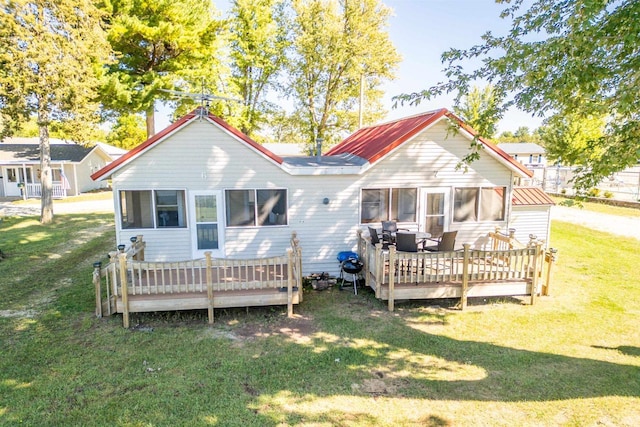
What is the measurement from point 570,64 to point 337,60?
2275 cm

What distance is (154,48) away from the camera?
22.3m

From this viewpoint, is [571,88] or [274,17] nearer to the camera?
[571,88]

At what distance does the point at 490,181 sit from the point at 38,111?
67.0ft

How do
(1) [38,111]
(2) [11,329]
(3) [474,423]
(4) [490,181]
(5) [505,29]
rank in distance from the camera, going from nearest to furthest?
(3) [474,423] < (5) [505,29] < (2) [11,329] < (4) [490,181] < (1) [38,111]

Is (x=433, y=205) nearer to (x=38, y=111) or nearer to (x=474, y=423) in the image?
(x=474, y=423)

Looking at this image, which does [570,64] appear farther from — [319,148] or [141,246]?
[141,246]

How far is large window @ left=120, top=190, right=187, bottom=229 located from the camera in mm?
9531

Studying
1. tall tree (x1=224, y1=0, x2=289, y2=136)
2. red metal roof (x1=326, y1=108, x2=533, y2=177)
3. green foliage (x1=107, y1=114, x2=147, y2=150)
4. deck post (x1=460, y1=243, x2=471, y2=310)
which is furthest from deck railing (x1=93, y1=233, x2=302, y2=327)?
green foliage (x1=107, y1=114, x2=147, y2=150)

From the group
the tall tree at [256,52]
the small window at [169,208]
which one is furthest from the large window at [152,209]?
the tall tree at [256,52]

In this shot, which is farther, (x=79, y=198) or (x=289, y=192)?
(x=79, y=198)

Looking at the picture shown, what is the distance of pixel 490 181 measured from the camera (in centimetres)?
1055

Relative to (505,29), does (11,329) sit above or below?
below

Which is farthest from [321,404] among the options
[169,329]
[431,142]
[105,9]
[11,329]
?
[105,9]

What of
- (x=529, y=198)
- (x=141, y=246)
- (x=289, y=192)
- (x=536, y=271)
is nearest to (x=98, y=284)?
(x=141, y=246)
